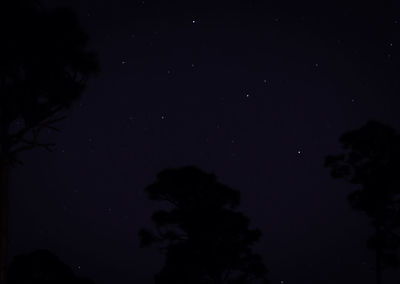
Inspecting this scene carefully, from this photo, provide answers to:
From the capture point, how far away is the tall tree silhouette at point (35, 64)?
1361cm

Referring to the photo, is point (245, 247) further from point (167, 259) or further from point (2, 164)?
point (2, 164)

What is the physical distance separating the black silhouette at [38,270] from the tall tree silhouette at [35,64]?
27.1 feet

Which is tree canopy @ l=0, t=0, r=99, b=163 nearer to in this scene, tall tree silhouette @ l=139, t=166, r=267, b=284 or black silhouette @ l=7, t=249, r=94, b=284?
black silhouette @ l=7, t=249, r=94, b=284

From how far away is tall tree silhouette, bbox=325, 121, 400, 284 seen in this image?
26859mm

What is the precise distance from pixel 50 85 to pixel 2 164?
2.45m

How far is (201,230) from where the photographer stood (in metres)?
30.9

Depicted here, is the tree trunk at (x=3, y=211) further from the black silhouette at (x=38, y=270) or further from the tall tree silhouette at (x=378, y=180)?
the tall tree silhouette at (x=378, y=180)

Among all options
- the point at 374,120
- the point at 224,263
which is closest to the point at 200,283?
the point at 224,263

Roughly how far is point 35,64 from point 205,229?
1876cm

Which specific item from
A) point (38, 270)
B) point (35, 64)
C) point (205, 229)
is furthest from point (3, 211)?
point (205, 229)

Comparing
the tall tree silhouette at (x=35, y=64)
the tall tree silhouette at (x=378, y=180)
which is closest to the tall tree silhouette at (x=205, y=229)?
the tall tree silhouette at (x=378, y=180)

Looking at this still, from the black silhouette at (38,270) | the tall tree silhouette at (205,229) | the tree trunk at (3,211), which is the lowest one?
the tree trunk at (3,211)

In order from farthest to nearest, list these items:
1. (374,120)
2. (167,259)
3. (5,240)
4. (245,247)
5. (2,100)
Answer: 1. (245,247)
2. (167,259)
3. (374,120)
4. (2,100)
5. (5,240)

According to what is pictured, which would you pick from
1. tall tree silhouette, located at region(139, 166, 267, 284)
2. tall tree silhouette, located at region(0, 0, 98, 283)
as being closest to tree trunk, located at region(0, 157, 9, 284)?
tall tree silhouette, located at region(0, 0, 98, 283)
